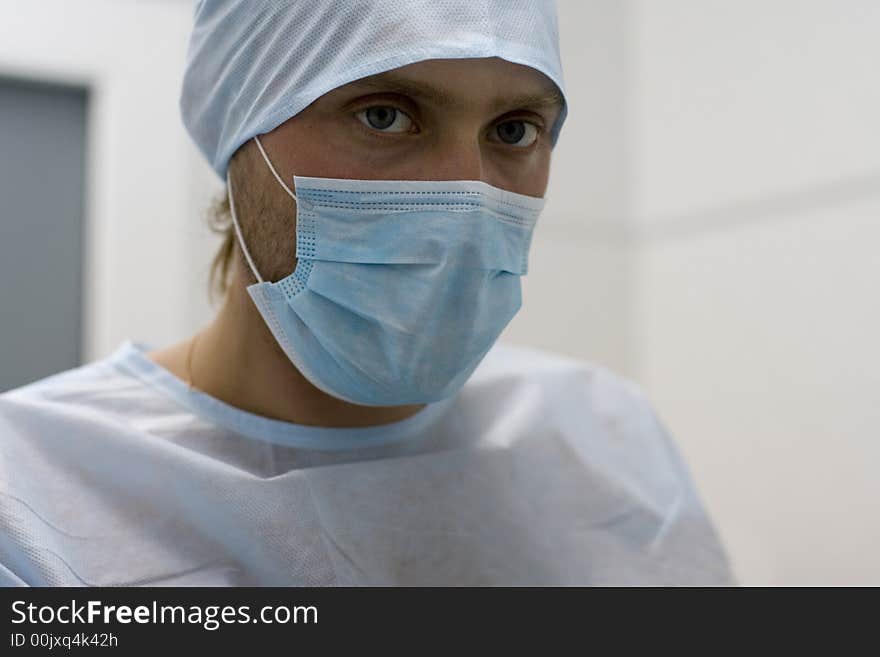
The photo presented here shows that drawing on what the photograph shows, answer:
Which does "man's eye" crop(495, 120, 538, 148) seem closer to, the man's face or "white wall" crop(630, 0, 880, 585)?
the man's face

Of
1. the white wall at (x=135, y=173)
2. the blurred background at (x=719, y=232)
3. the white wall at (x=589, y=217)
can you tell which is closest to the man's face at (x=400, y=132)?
the blurred background at (x=719, y=232)

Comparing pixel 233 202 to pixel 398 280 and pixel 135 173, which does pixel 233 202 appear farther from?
pixel 135 173

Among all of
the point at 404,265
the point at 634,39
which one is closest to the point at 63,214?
the point at 404,265

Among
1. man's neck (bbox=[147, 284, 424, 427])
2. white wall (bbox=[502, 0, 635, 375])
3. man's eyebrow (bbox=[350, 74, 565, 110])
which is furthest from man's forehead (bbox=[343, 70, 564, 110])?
white wall (bbox=[502, 0, 635, 375])

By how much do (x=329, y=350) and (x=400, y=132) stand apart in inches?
8.6

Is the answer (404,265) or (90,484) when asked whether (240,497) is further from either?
(404,265)

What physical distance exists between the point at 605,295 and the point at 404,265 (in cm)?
112

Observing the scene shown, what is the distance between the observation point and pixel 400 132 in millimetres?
795

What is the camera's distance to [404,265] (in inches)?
31.0

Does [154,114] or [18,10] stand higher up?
[18,10]

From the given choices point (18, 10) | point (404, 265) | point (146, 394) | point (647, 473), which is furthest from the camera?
point (18, 10)

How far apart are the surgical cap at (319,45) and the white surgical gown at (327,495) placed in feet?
0.97
